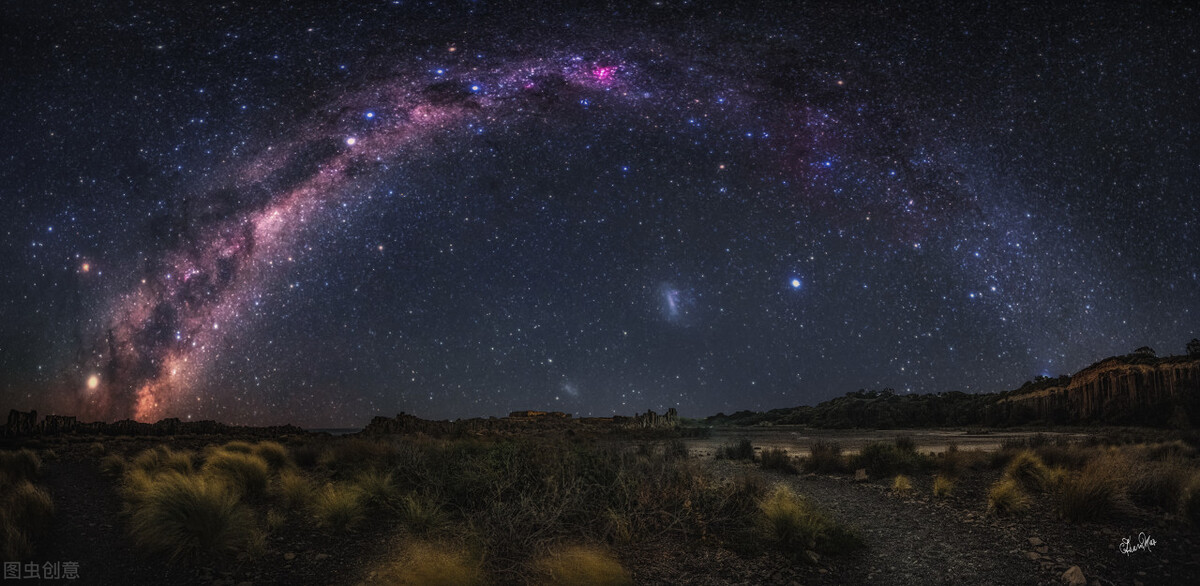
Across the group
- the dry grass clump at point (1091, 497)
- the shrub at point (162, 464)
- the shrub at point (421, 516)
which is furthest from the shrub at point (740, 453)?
the shrub at point (162, 464)

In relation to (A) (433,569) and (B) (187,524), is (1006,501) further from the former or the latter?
(B) (187,524)

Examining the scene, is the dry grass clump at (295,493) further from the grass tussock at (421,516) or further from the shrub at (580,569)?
the shrub at (580,569)

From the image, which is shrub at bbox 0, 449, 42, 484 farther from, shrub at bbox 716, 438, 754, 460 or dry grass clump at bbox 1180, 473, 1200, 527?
dry grass clump at bbox 1180, 473, 1200, 527

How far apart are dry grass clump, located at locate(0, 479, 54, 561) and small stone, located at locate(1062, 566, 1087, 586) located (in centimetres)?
1198

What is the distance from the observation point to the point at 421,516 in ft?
26.6

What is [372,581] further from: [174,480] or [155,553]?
[174,480]

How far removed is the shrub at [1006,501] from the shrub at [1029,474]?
1.20m

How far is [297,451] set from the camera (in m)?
17.4

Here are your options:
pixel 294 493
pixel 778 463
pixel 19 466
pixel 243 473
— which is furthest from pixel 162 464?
pixel 778 463

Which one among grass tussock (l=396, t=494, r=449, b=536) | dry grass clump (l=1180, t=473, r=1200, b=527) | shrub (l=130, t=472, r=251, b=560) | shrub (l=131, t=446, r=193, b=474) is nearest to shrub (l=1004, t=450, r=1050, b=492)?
dry grass clump (l=1180, t=473, r=1200, b=527)

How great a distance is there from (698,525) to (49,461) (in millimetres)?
23701

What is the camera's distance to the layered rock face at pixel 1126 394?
118ft

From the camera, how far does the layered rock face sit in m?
36.0

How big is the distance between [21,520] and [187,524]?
2.61m
